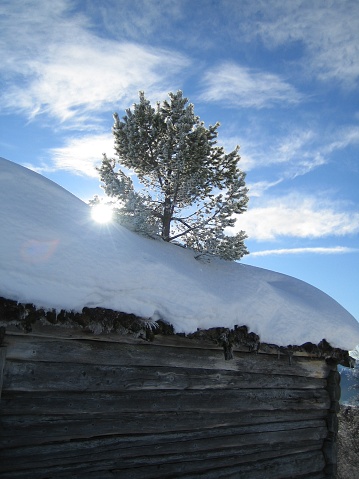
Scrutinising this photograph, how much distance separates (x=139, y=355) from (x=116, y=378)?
0.39 meters

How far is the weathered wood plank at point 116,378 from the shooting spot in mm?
4227

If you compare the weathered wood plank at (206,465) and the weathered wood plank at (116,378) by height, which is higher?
the weathered wood plank at (116,378)

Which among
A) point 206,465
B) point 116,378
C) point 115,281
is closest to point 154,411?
point 116,378

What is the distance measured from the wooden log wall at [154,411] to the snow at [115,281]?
24.3 inches

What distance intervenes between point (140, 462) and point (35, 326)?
2342mm

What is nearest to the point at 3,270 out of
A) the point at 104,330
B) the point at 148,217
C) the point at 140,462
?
the point at 104,330

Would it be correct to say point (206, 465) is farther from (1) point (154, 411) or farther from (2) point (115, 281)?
(2) point (115, 281)

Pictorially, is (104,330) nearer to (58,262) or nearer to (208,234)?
(58,262)

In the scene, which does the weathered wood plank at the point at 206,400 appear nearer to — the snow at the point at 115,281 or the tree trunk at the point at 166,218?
the snow at the point at 115,281

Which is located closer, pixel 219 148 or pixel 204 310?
pixel 204 310

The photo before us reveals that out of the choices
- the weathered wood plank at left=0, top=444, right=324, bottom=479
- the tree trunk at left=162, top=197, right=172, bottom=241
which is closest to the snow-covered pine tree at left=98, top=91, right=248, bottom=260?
the tree trunk at left=162, top=197, right=172, bottom=241

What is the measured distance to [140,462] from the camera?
505cm

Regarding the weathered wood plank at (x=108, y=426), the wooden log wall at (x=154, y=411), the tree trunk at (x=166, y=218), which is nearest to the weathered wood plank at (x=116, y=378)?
the wooden log wall at (x=154, y=411)

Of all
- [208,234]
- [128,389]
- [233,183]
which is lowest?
[128,389]
